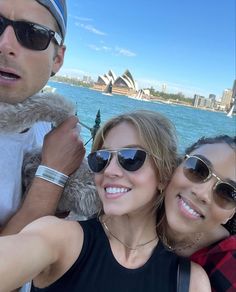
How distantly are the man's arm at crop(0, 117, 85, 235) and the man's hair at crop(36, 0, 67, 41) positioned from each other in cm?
44

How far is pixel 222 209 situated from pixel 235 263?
9.3 inches

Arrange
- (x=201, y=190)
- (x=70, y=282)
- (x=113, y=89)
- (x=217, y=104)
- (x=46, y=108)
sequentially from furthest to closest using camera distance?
(x=217, y=104) < (x=113, y=89) < (x=46, y=108) < (x=201, y=190) < (x=70, y=282)

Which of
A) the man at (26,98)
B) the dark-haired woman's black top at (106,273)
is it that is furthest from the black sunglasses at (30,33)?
the dark-haired woman's black top at (106,273)

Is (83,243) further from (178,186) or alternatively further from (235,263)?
(235,263)

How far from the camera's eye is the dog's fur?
1.42 m

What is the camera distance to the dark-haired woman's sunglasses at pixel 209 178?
137cm

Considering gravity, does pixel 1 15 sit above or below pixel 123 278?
above

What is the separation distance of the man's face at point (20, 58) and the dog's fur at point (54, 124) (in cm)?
5

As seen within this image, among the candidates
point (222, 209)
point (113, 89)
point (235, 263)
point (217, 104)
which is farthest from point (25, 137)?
point (217, 104)

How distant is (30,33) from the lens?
1.49 meters

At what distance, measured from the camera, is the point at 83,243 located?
133 centimetres

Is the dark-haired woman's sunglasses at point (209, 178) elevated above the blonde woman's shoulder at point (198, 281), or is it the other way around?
the dark-haired woman's sunglasses at point (209, 178)

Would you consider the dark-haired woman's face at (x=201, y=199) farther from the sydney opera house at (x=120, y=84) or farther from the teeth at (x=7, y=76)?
the sydney opera house at (x=120, y=84)

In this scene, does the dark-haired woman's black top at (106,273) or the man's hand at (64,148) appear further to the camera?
the man's hand at (64,148)
